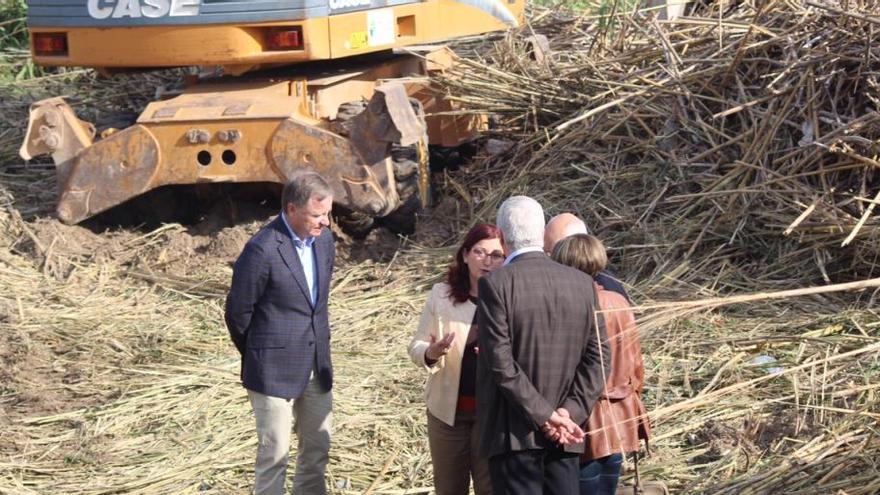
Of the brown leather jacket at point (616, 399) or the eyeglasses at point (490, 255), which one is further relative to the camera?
the eyeglasses at point (490, 255)

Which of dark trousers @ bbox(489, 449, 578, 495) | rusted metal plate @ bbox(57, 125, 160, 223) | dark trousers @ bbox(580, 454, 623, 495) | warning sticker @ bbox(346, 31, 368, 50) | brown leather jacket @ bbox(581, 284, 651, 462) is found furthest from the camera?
warning sticker @ bbox(346, 31, 368, 50)

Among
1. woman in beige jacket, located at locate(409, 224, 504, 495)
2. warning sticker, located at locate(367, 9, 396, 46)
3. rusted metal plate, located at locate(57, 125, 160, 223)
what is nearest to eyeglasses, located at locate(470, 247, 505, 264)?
woman in beige jacket, located at locate(409, 224, 504, 495)

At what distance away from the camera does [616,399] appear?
502 centimetres

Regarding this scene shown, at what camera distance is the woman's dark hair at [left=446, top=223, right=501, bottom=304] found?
204 inches

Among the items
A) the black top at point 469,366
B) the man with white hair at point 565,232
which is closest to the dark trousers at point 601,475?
the black top at point 469,366

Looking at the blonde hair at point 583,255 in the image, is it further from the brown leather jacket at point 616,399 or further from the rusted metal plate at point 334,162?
the rusted metal plate at point 334,162

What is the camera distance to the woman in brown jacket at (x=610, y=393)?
4.97 meters

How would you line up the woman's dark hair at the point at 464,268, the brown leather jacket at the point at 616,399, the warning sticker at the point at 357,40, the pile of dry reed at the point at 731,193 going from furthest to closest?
the warning sticker at the point at 357,40, the pile of dry reed at the point at 731,193, the woman's dark hair at the point at 464,268, the brown leather jacket at the point at 616,399

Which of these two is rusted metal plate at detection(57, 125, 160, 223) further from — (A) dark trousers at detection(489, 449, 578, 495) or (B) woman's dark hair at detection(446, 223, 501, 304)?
(A) dark trousers at detection(489, 449, 578, 495)

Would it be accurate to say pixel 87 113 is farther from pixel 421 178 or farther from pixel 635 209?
pixel 635 209

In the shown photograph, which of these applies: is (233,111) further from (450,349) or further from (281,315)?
(450,349)

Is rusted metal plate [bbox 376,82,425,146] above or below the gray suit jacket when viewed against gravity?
above

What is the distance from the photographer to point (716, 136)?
965cm

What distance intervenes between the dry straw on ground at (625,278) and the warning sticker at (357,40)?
1.02m
